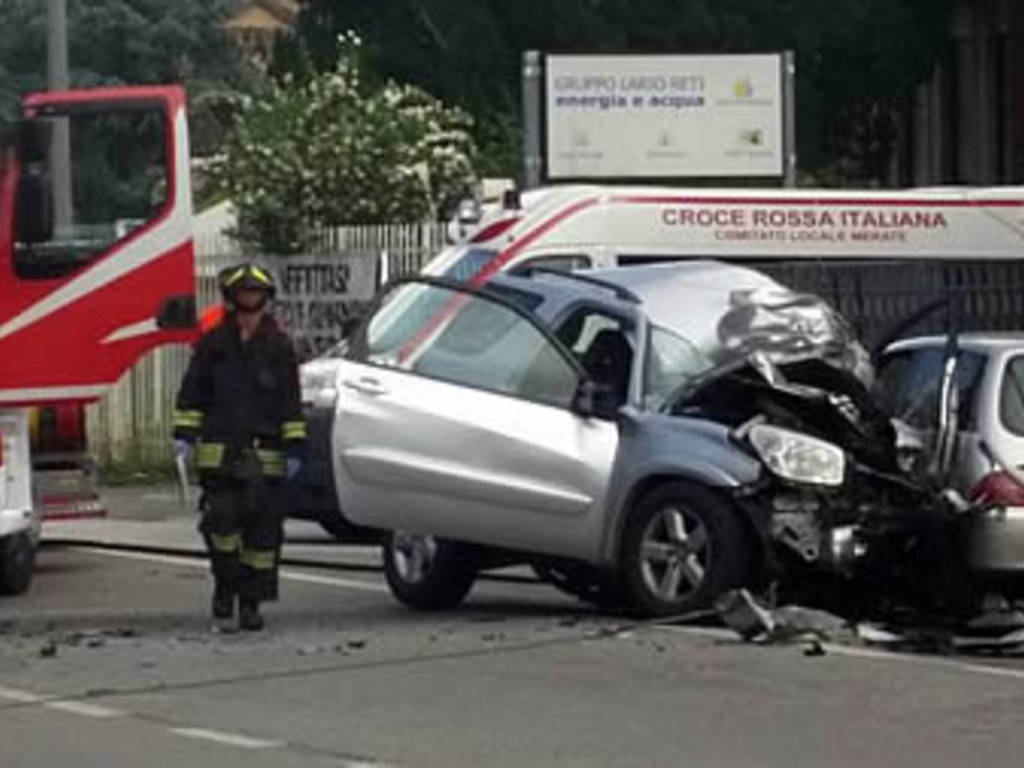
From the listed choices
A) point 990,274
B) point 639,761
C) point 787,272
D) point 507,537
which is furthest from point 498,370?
point 990,274

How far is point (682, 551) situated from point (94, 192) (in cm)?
485

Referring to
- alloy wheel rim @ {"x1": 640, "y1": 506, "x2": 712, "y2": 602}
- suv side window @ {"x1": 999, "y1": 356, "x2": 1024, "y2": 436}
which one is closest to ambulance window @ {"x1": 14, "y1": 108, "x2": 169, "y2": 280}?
alloy wheel rim @ {"x1": 640, "y1": 506, "x2": 712, "y2": 602}

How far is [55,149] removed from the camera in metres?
15.4

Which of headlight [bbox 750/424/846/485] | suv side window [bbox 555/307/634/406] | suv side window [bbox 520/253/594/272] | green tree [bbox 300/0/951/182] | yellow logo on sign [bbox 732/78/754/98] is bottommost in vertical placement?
headlight [bbox 750/424/846/485]

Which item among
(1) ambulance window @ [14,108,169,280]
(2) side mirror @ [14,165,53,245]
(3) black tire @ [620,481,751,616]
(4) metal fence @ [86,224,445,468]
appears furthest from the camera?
(4) metal fence @ [86,224,445,468]

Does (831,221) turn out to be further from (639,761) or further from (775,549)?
(639,761)

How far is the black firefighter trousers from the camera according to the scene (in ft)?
42.6

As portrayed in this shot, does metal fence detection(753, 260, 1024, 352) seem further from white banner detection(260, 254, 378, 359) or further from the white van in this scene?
white banner detection(260, 254, 378, 359)

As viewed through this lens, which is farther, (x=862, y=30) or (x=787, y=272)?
(x=862, y=30)

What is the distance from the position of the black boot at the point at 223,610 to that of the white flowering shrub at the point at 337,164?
13.7m

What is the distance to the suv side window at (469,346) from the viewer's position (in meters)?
13.3

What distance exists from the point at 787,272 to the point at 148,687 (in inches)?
418

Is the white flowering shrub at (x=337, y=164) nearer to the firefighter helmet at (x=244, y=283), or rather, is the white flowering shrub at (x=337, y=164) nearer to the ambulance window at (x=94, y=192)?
the ambulance window at (x=94, y=192)

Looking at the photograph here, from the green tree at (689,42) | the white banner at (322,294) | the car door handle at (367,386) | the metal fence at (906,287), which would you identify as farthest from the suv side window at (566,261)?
the green tree at (689,42)
